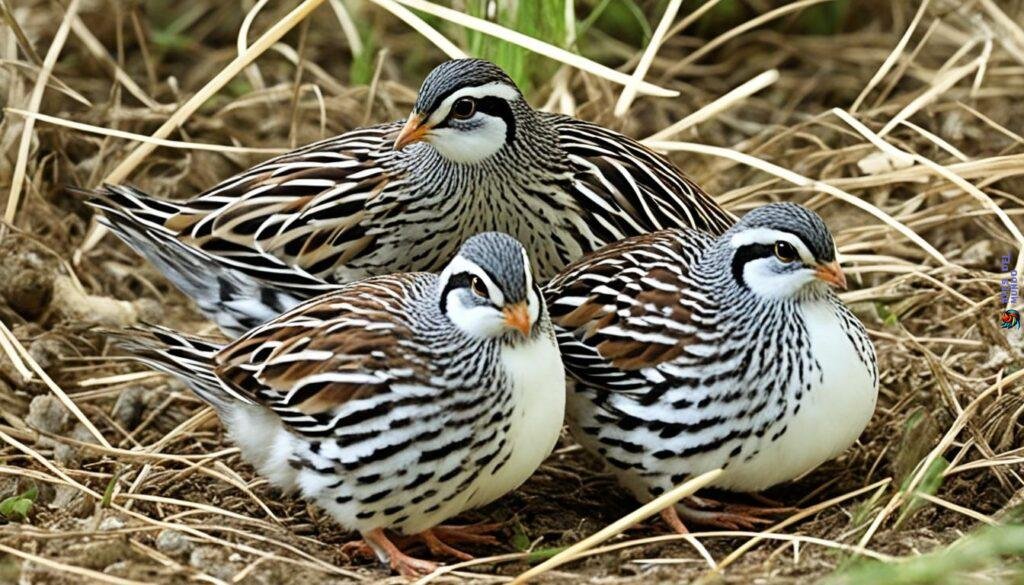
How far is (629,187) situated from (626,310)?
0.74m

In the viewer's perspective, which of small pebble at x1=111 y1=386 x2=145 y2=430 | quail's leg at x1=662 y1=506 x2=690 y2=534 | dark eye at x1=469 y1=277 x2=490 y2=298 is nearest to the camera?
dark eye at x1=469 y1=277 x2=490 y2=298

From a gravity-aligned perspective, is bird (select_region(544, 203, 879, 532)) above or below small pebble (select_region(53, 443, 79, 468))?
above

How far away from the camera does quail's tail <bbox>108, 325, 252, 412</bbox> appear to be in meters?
5.14

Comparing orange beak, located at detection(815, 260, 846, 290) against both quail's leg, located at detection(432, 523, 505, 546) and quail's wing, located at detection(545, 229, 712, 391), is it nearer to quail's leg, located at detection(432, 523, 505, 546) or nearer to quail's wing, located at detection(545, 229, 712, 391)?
quail's wing, located at detection(545, 229, 712, 391)

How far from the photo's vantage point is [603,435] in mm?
5188

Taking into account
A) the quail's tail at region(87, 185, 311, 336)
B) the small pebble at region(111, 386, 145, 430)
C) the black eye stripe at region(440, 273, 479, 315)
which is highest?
the black eye stripe at region(440, 273, 479, 315)

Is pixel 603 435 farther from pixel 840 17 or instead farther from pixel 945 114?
pixel 840 17

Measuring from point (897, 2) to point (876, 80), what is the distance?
7.28ft

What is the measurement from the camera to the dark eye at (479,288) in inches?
187

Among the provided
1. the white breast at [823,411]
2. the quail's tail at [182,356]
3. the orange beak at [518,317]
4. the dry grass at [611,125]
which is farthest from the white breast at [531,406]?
the quail's tail at [182,356]

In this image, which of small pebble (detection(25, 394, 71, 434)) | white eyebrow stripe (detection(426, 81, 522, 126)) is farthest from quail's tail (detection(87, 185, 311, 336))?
white eyebrow stripe (detection(426, 81, 522, 126))

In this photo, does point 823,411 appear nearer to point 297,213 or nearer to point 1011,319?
point 1011,319

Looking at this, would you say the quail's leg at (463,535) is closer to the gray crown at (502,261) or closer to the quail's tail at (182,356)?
the quail's tail at (182,356)

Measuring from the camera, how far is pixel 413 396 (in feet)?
15.7
